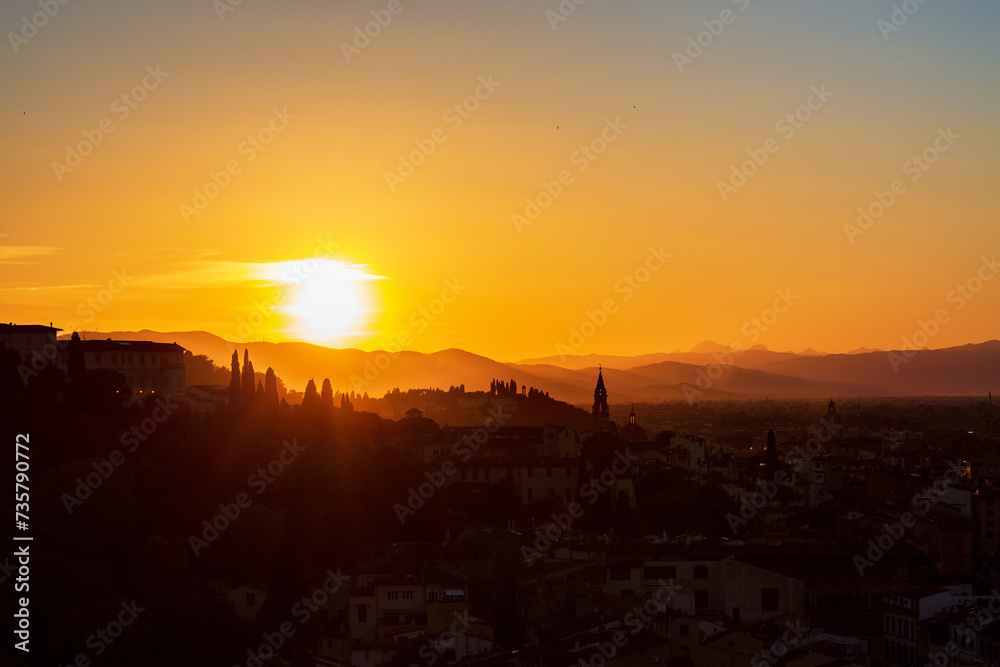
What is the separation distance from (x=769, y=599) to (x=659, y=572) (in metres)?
2.94

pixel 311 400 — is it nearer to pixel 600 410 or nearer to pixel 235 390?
pixel 235 390

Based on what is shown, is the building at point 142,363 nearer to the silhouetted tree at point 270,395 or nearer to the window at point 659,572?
the silhouetted tree at point 270,395

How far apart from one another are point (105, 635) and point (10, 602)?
3.86 meters

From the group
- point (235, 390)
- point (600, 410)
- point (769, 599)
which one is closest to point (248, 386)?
point (235, 390)

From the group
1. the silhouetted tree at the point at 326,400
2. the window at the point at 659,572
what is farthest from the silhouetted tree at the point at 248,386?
the window at the point at 659,572

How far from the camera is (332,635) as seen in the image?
3167 cm

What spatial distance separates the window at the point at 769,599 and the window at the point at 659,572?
231 centimetres

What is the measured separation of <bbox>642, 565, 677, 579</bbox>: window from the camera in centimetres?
3591

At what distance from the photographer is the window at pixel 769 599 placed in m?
35.0

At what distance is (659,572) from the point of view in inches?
1421

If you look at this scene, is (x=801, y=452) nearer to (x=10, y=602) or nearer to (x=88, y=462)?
(x=88, y=462)

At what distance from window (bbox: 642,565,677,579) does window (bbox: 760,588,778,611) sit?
7.59 feet

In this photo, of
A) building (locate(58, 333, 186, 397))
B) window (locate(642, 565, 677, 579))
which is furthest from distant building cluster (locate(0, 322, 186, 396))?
window (locate(642, 565, 677, 579))

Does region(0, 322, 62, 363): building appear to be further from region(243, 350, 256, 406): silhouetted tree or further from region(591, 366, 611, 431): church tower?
region(591, 366, 611, 431): church tower
